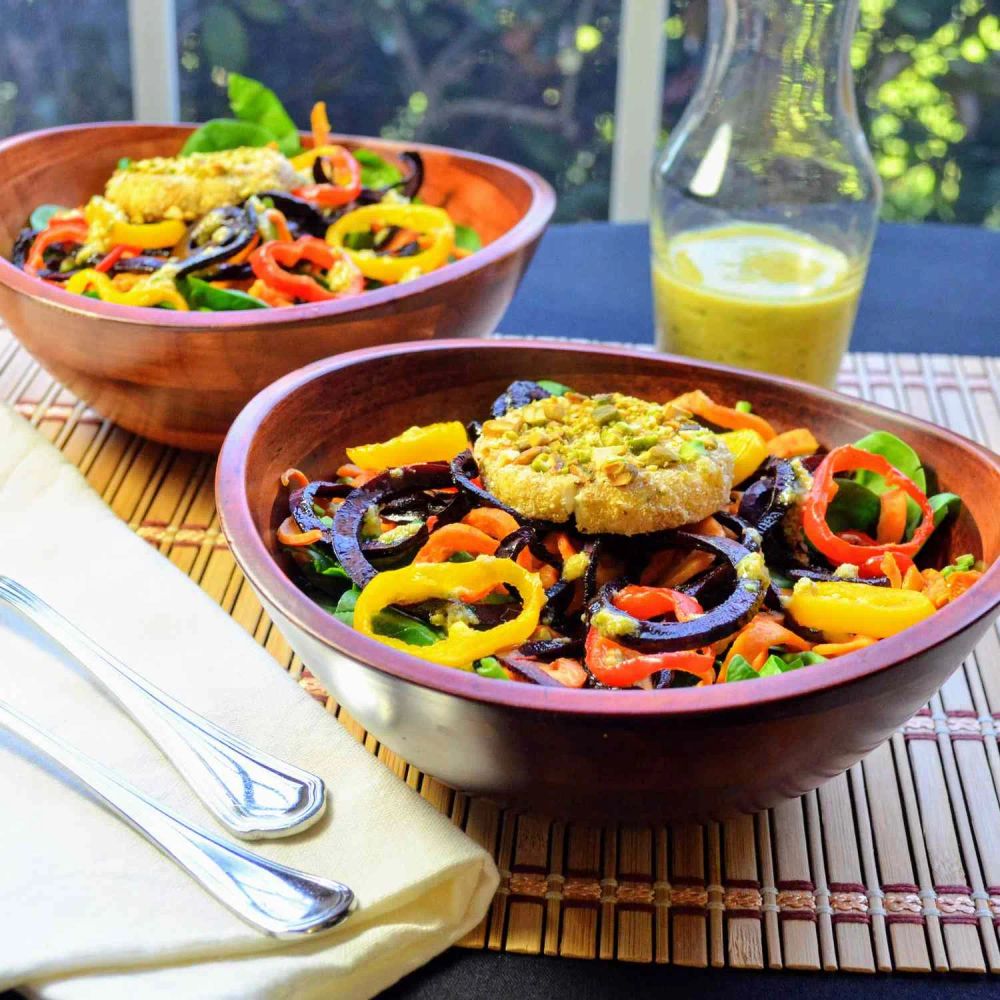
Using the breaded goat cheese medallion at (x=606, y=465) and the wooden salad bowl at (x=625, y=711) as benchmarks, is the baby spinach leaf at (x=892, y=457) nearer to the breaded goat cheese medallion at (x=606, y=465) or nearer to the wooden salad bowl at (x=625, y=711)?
the wooden salad bowl at (x=625, y=711)

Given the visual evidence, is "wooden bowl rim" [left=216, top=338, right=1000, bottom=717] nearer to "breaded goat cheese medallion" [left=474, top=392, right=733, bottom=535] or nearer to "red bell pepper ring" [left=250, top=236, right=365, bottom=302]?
"breaded goat cheese medallion" [left=474, top=392, right=733, bottom=535]

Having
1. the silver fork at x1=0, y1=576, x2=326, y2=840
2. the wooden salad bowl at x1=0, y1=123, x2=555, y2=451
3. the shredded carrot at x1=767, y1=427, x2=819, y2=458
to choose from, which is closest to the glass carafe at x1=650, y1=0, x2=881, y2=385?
the wooden salad bowl at x1=0, y1=123, x2=555, y2=451

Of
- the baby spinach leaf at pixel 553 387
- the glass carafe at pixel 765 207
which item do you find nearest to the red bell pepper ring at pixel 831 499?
the baby spinach leaf at pixel 553 387

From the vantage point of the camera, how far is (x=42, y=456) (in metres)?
2.50

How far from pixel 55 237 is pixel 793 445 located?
1853 millimetres

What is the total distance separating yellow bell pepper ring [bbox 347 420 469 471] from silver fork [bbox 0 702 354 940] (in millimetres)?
659

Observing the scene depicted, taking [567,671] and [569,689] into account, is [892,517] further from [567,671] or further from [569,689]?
[569,689]

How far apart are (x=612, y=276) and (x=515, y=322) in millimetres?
411

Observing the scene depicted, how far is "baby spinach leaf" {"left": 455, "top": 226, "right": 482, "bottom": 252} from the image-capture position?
10.8ft

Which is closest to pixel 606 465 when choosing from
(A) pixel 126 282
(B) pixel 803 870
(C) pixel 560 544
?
(C) pixel 560 544

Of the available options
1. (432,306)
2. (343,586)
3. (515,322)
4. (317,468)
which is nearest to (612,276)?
(515,322)

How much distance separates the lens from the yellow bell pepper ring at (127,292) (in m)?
2.64

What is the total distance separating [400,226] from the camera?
10.1 ft

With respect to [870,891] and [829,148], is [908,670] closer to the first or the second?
[870,891]
